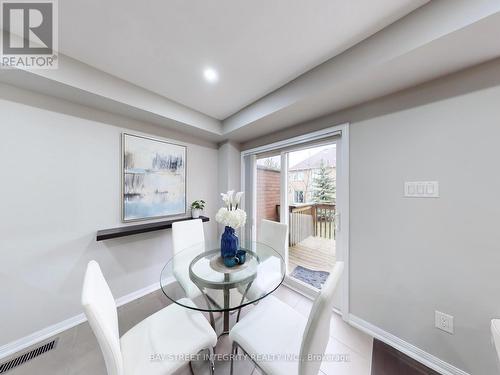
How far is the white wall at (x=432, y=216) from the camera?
3.93 feet

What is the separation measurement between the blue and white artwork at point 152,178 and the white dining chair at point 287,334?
1768 millimetres

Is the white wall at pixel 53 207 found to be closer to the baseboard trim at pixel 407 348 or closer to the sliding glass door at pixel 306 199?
the sliding glass door at pixel 306 199

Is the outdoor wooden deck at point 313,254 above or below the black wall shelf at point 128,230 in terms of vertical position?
below

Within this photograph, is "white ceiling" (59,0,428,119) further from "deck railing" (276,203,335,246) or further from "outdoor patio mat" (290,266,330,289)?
"outdoor patio mat" (290,266,330,289)

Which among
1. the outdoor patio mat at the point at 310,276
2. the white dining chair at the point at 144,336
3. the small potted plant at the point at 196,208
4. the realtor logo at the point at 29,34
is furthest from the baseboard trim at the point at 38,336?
the realtor logo at the point at 29,34

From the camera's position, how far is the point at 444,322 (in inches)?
52.3

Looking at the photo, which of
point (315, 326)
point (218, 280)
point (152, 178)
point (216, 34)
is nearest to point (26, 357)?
point (218, 280)

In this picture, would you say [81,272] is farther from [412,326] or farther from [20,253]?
[412,326]

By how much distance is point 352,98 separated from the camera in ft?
5.45

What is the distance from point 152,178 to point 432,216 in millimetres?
2912

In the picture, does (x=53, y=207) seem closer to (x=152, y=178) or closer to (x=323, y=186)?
(x=152, y=178)

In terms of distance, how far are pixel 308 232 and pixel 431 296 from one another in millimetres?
1273

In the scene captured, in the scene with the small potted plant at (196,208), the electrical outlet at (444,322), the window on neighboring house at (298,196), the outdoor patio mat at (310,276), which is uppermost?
the window on neighboring house at (298,196)

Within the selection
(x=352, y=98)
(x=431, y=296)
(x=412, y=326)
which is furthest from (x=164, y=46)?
(x=412, y=326)
